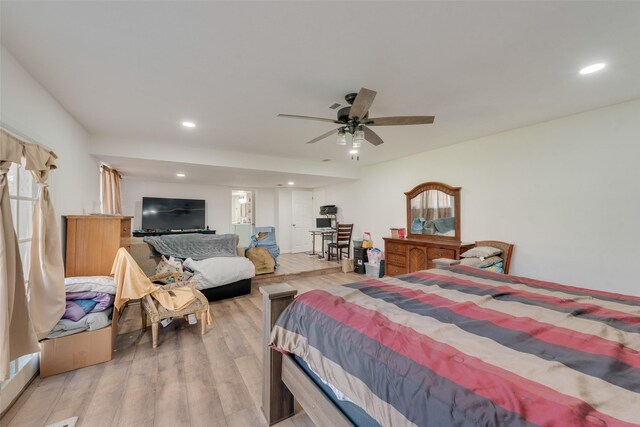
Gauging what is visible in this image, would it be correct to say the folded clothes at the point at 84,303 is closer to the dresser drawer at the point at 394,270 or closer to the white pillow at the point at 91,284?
the white pillow at the point at 91,284

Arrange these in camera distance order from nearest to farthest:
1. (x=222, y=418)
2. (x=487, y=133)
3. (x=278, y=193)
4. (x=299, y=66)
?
1. (x=222, y=418)
2. (x=299, y=66)
3. (x=487, y=133)
4. (x=278, y=193)

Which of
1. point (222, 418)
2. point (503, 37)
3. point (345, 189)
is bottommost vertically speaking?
point (222, 418)

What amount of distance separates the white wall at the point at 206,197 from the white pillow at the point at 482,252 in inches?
236

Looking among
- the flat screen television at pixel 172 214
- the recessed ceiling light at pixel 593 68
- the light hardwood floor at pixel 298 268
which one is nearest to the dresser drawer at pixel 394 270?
the light hardwood floor at pixel 298 268

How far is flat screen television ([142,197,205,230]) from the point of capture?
6.34 metres

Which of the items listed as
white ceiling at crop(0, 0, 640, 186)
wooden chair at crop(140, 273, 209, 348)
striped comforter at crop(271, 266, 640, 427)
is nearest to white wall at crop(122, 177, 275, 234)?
white ceiling at crop(0, 0, 640, 186)

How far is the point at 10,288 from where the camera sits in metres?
1.52

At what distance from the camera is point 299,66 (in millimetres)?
1924

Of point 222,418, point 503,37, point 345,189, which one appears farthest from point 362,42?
point 345,189

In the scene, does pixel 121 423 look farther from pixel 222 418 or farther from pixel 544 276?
pixel 544 276

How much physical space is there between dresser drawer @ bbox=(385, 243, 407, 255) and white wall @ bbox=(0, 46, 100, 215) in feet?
14.8

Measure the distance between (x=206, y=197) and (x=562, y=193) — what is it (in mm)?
7439

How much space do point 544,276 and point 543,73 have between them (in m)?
2.41

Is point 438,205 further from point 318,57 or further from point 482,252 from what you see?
point 318,57
